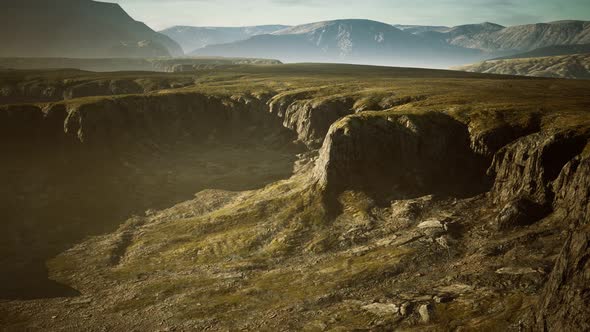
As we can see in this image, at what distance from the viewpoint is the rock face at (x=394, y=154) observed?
90875mm

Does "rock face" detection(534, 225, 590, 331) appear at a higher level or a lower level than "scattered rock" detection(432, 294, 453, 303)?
higher

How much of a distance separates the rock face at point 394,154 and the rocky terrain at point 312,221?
13.7 inches

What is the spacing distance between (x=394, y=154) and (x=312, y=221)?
26924 millimetres

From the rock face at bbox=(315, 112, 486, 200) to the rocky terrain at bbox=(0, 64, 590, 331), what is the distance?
1.14 ft

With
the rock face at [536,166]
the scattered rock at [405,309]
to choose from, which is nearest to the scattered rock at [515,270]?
the scattered rock at [405,309]

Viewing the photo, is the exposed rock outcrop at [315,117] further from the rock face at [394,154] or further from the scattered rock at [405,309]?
the scattered rock at [405,309]

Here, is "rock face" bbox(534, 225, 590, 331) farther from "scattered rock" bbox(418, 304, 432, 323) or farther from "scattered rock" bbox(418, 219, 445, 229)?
"scattered rock" bbox(418, 219, 445, 229)

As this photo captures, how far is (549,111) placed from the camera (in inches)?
3826

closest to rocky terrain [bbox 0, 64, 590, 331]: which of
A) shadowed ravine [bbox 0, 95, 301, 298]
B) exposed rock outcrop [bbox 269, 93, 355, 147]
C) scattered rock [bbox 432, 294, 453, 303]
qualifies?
scattered rock [bbox 432, 294, 453, 303]

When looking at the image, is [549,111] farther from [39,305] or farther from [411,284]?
[39,305]

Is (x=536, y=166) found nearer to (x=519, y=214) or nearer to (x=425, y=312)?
(x=519, y=214)

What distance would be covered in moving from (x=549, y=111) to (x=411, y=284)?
215 ft

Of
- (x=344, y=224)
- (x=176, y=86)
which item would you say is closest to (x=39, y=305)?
(x=344, y=224)

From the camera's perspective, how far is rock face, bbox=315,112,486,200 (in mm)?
90875
